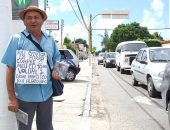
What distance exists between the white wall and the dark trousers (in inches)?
16.2

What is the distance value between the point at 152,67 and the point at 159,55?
5.29 feet

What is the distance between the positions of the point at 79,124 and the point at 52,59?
4025 millimetres

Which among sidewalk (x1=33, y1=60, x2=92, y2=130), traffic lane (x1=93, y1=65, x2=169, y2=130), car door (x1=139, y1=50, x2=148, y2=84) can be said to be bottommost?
traffic lane (x1=93, y1=65, x2=169, y2=130)

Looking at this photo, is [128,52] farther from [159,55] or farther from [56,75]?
[56,75]

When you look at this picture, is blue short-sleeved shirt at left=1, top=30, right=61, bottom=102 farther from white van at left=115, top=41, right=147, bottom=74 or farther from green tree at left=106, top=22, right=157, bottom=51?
green tree at left=106, top=22, right=157, bottom=51

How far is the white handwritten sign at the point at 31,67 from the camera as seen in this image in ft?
14.9

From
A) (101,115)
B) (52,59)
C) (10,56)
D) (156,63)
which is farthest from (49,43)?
(156,63)

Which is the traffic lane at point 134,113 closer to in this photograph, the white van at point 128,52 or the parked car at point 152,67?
the parked car at point 152,67

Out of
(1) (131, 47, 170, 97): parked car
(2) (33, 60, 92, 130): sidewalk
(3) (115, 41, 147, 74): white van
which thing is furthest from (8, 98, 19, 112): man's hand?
(3) (115, 41, 147, 74): white van

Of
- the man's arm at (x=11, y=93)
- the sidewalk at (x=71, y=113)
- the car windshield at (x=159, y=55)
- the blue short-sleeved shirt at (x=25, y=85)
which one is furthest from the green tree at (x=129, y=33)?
the man's arm at (x=11, y=93)

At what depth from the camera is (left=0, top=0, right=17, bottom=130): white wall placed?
4984mm

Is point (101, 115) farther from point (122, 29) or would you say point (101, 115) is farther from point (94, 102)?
point (122, 29)

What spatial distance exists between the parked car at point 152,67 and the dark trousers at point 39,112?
7.95 m

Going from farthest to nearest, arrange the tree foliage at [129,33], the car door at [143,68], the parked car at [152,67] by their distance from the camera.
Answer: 1. the tree foliage at [129,33]
2. the car door at [143,68]
3. the parked car at [152,67]
